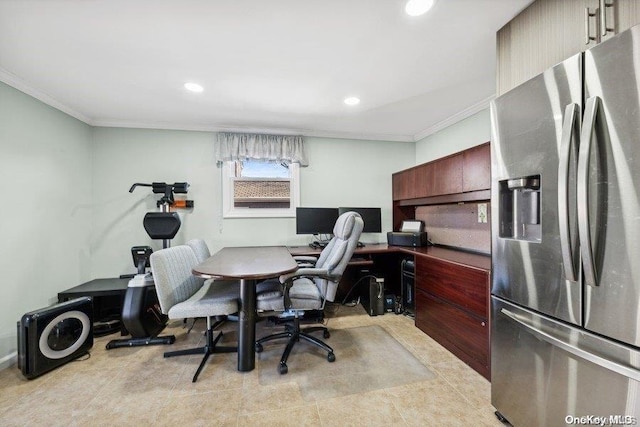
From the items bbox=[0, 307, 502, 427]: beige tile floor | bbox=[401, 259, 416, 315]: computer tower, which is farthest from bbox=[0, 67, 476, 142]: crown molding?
bbox=[0, 307, 502, 427]: beige tile floor

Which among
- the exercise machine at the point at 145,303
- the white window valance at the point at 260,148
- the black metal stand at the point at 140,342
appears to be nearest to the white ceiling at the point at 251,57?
the white window valance at the point at 260,148

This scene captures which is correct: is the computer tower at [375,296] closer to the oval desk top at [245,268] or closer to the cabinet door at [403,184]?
the cabinet door at [403,184]

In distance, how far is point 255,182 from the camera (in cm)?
345

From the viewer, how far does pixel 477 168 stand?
2.21m

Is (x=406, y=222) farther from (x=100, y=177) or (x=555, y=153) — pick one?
(x=100, y=177)

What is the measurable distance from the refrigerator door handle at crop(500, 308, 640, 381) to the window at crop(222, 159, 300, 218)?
2.71 metres

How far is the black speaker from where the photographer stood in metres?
1.83

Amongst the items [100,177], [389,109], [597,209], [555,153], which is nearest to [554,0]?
[555,153]

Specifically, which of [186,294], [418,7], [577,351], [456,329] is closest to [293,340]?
[186,294]

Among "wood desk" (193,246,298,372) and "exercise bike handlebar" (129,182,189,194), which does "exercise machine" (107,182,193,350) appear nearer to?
"exercise bike handlebar" (129,182,189,194)

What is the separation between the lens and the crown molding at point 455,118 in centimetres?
261

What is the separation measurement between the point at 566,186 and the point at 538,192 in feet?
0.83

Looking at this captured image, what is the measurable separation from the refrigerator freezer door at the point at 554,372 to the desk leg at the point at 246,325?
5.14ft

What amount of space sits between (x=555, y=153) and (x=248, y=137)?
3063 mm
